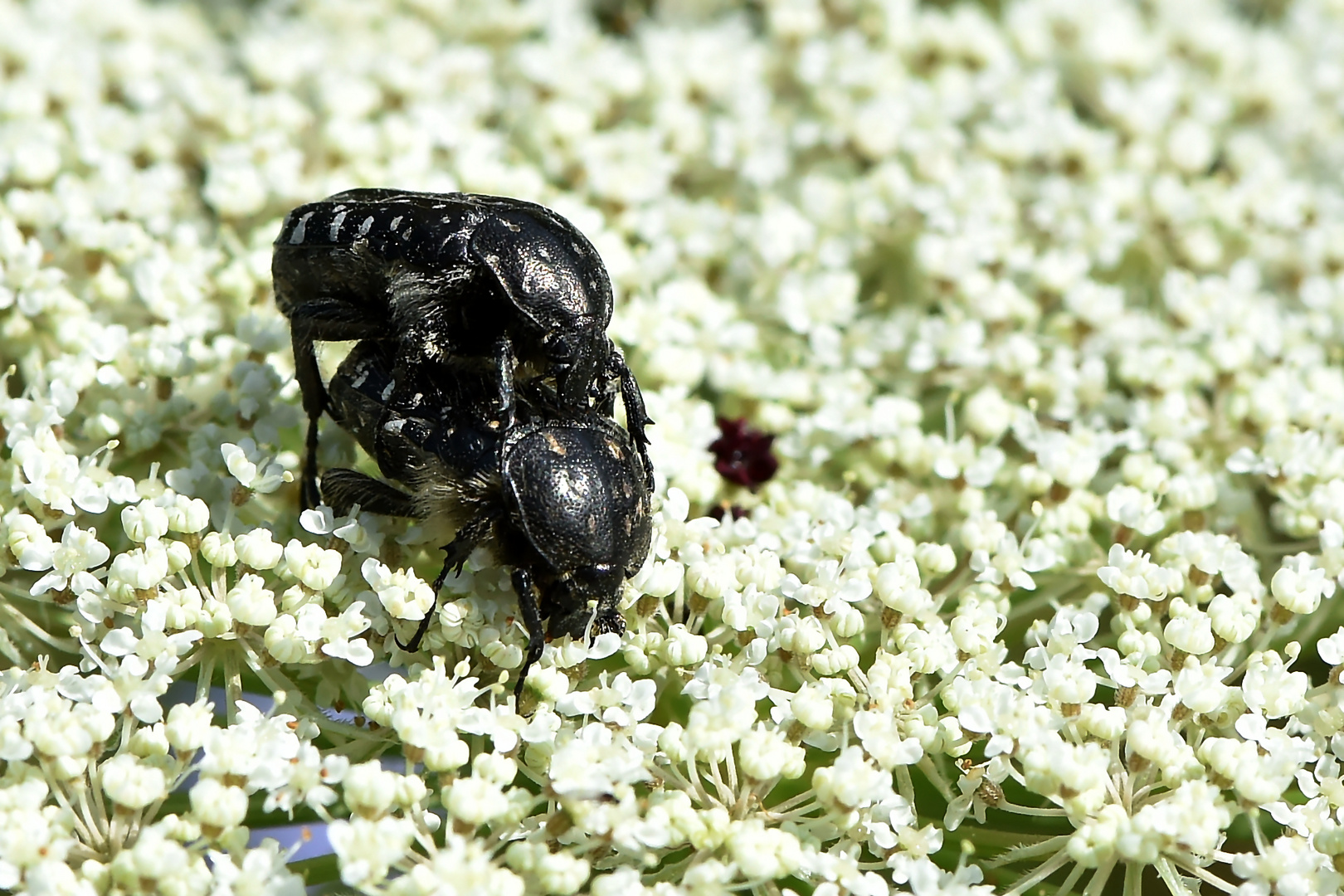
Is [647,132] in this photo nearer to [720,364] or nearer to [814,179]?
[814,179]

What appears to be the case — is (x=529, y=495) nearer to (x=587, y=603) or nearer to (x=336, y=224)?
(x=587, y=603)

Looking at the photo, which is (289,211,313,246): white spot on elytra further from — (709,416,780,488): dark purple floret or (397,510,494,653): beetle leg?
(709,416,780,488): dark purple floret

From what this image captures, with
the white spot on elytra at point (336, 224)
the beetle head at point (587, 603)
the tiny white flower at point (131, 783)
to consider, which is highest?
the white spot on elytra at point (336, 224)

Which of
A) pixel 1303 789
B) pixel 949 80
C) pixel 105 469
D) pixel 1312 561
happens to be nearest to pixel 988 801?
pixel 1303 789

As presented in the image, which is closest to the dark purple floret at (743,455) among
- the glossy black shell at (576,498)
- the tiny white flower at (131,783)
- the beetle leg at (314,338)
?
the glossy black shell at (576,498)

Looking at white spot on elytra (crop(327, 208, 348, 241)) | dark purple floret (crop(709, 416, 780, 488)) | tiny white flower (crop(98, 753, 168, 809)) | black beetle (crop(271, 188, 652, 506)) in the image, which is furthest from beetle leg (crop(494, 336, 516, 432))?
tiny white flower (crop(98, 753, 168, 809))

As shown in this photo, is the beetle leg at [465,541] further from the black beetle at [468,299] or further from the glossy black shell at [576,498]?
the black beetle at [468,299]

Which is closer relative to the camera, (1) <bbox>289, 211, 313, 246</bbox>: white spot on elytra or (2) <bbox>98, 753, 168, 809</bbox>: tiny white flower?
(2) <bbox>98, 753, 168, 809</bbox>: tiny white flower
